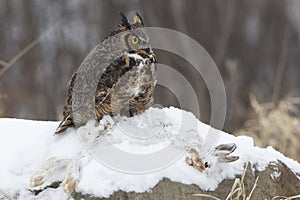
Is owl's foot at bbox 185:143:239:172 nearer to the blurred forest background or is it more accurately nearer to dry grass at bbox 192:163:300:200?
dry grass at bbox 192:163:300:200

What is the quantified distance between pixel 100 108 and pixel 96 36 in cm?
484

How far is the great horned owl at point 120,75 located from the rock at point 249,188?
1.03 feet

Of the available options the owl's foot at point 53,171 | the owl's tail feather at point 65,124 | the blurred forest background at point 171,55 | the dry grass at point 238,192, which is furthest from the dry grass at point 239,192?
the blurred forest background at point 171,55

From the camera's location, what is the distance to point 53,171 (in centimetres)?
224

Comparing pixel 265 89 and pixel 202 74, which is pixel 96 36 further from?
pixel 265 89

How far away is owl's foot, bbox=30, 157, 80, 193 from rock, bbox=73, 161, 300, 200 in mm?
63

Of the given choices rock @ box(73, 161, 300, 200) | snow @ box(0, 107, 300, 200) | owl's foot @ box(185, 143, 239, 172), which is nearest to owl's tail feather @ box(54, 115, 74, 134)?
snow @ box(0, 107, 300, 200)

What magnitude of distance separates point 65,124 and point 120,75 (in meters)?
0.28

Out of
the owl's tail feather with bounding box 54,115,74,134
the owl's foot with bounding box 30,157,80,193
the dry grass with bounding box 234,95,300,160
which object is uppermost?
the owl's tail feather with bounding box 54,115,74,134

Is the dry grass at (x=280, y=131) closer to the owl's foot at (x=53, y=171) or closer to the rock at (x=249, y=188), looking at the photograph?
the rock at (x=249, y=188)

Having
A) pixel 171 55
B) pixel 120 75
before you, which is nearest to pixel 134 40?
pixel 120 75

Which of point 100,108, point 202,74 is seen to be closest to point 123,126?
point 100,108

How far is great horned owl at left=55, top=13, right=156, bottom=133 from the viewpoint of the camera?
2.29 m

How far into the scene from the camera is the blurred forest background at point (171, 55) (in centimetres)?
661
